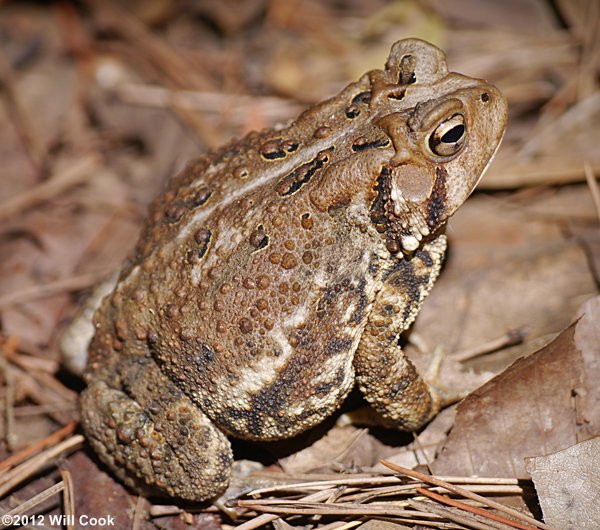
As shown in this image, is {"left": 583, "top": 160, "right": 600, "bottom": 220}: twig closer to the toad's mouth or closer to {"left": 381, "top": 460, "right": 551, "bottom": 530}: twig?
the toad's mouth

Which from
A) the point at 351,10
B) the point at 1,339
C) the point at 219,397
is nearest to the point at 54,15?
the point at 351,10

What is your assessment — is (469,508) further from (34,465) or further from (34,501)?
(34,465)

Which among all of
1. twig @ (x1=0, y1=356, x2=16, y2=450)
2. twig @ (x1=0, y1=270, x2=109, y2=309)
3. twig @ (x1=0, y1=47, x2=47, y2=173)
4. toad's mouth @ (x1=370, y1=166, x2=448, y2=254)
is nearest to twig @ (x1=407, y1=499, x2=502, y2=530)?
toad's mouth @ (x1=370, y1=166, x2=448, y2=254)

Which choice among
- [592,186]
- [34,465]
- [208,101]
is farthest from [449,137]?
[208,101]

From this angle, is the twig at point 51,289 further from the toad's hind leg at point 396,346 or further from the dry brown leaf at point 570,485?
the dry brown leaf at point 570,485

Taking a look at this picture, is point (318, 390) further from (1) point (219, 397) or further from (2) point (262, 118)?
(2) point (262, 118)

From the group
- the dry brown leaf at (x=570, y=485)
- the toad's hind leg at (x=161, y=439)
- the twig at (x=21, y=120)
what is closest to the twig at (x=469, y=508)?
the dry brown leaf at (x=570, y=485)
